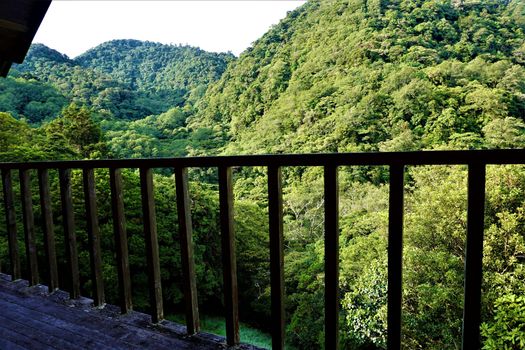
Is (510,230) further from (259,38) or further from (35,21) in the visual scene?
(259,38)

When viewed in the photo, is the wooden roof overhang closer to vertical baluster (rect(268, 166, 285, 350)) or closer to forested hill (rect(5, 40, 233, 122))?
vertical baluster (rect(268, 166, 285, 350))

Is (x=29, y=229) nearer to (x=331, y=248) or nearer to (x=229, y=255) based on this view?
(x=229, y=255)

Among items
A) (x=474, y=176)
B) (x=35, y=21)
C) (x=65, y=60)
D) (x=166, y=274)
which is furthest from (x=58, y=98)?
(x=474, y=176)

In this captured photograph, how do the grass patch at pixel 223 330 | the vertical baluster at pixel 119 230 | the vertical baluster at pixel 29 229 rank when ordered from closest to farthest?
the vertical baluster at pixel 119 230 < the vertical baluster at pixel 29 229 < the grass patch at pixel 223 330

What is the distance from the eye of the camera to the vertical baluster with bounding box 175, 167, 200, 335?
1425mm

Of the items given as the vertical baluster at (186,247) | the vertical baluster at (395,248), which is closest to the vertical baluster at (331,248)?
the vertical baluster at (395,248)

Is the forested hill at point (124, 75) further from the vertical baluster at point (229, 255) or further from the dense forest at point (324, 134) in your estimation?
the vertical baluster at point (229, 255)

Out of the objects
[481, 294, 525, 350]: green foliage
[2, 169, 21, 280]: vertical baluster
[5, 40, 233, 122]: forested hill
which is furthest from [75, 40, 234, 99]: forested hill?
[2, 169, 21, 280]: vertical baluster

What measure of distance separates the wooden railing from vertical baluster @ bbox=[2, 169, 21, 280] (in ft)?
0.77

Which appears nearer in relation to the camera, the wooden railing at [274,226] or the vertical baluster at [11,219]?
the wooden railing at [274,226]

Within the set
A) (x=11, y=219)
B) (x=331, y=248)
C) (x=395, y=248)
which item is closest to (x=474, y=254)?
(x=395, y=248)

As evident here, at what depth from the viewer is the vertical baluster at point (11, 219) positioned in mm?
2119

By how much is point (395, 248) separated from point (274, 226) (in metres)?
0.39

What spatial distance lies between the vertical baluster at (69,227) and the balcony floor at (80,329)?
4.4 inches
